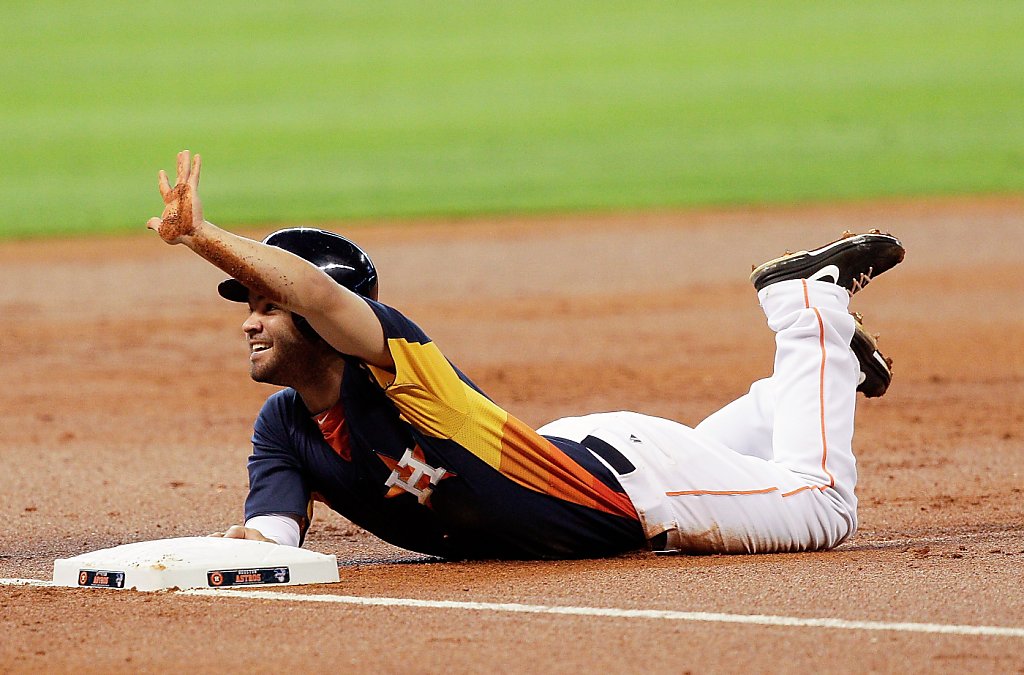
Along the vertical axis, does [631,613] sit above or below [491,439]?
below

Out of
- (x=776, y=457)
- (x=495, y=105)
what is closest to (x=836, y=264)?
(x=776, y=457)

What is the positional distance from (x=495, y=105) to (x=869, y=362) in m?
17.7

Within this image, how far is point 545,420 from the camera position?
6.87 m

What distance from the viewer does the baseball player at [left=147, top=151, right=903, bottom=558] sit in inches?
138

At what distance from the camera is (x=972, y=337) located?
897 cm

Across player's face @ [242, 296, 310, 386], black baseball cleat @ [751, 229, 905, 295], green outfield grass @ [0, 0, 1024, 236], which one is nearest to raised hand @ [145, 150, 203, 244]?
player's face @ [242, 296, 310, 386]

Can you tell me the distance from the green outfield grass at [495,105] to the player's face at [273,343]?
10531 mm

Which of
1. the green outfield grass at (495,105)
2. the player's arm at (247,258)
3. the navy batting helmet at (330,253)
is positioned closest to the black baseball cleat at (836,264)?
the navy batting helmet at (330,253)

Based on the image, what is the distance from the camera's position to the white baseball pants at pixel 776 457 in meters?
3.97

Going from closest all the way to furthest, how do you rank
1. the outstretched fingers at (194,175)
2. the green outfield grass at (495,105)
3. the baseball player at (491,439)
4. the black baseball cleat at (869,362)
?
the outstretched fingers at (194,175)
the baseball player at (491,439)
the black baseball cleat at (869,362)
the green outfield grass at (495,105)

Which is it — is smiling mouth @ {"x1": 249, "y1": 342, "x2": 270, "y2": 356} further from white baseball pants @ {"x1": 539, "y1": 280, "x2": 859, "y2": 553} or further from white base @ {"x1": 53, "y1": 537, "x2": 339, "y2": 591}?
white baseball pants @ {"x1": 539, "y1": 280, "x2": 859, "y2": 553}

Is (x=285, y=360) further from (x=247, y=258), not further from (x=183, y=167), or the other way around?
(x=183, y=167)

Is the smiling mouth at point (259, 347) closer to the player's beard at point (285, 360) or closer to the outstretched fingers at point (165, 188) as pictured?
the player's beard at point (285, 360)

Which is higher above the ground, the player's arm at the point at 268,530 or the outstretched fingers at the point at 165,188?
the outstretched fingers at the point at 165,188
